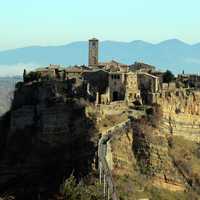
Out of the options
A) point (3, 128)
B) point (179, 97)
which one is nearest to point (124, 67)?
point (179, 97)

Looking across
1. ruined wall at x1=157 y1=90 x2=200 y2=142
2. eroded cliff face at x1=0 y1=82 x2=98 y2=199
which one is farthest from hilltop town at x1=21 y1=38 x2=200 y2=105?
eroded cliff face at x1=0 y1=82 x2=98 y2=199

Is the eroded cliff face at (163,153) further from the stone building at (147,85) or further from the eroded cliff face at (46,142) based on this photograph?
the eroded cliff face at (46,142)

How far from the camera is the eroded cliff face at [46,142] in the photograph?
67688mm

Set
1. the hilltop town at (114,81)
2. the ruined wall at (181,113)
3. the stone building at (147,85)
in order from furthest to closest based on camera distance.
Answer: the ruined wall at (181,113) → the stone building at (147,85) → the hilltop town at (114,81)

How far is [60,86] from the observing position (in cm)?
7300

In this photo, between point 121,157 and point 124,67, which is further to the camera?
point 124,67

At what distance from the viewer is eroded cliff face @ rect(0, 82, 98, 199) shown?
67.7 meters

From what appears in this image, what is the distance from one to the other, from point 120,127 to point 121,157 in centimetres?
210

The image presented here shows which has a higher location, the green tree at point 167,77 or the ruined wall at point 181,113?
the green tree at point 167,77

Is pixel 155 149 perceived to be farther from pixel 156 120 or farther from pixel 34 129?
pixel 34 129

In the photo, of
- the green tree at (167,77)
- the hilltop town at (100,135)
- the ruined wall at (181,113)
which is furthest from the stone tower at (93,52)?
the ruined wall at (181,113)

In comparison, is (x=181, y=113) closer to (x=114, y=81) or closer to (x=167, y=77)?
(x=167, y=77)

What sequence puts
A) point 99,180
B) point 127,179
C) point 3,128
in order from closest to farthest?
point 99,180 → point 127,179 → point 3,128

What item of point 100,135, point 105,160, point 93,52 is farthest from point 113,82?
point 93,52
